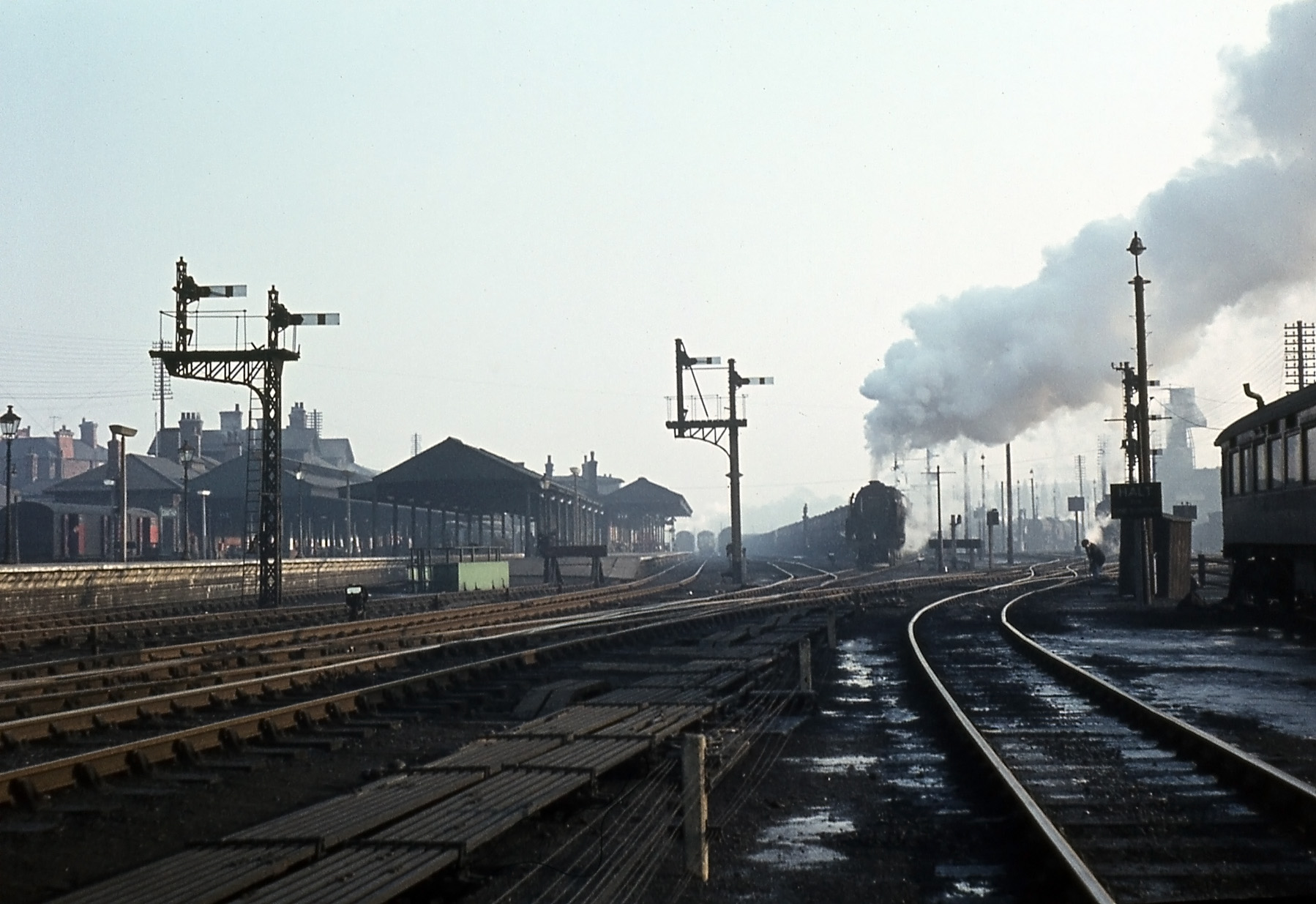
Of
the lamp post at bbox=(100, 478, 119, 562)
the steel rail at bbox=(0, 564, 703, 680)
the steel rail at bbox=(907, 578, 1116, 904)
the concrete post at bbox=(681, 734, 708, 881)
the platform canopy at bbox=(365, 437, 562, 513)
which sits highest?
the platform canopy at bbox=(365, 437, 562, 513)

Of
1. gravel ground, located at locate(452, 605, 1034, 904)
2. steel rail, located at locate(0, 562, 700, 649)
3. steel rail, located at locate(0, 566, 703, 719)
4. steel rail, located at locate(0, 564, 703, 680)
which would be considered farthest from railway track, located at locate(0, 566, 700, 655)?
gravel ground, located at locate(452, 605, 1034, 904)

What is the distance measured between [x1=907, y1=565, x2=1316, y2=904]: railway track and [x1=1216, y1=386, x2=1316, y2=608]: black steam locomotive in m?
7.27

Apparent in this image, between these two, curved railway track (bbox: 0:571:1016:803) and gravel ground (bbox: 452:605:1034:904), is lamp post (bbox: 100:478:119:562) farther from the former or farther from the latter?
gravel ground (bbox: 452:605:1034:904)

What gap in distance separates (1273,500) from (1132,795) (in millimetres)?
16695

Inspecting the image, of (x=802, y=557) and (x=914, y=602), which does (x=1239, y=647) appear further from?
(x=802, y=557)

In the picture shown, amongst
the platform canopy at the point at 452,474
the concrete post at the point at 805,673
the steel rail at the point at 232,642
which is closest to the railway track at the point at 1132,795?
the concrete post at the point at 805,673

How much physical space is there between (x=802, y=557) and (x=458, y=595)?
67.5m

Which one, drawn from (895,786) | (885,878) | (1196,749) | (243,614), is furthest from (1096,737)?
(243,614)

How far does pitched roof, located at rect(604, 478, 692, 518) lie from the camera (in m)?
123

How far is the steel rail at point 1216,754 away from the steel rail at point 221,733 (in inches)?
298

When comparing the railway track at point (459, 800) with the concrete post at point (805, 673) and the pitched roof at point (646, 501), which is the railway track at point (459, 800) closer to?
the concrete post at point (805, 673)

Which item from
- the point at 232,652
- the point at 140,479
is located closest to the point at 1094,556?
the point at 232,652

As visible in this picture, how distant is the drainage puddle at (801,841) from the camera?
7.80m

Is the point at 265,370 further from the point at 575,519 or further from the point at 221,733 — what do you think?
the point at 575,519
